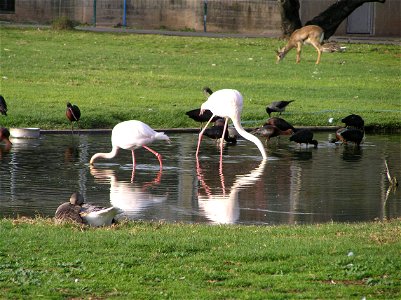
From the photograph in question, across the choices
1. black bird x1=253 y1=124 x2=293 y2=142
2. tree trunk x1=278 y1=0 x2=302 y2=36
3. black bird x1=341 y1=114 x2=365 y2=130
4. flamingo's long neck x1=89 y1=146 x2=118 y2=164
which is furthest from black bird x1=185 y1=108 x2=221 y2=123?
tree trunk x1=278 y1=0 x2=302 y2=36

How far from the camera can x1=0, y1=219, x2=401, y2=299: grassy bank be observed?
25.1 feet

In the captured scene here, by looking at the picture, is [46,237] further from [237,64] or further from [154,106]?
[237,64]

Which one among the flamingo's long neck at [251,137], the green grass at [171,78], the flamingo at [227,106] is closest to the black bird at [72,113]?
the green grass at [171,78]

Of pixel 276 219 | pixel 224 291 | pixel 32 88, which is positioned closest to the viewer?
pixel 224 291

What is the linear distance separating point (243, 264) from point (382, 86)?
19650 millimetres

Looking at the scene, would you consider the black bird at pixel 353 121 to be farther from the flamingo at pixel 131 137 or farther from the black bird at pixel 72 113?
the flamingo at pixel 131 137

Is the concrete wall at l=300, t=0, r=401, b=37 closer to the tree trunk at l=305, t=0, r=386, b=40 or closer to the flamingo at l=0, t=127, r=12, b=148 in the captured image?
the tree trunk at l=305, t=0, r=386, b=40

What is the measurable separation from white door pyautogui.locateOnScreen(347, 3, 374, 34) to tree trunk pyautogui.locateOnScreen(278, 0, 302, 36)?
8.96m

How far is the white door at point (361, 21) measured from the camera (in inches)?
1847

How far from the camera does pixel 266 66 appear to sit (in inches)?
1222

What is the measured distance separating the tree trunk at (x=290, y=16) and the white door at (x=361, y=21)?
8958 millimetres

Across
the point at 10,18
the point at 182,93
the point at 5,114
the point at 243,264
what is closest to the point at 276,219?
the point at 243,264

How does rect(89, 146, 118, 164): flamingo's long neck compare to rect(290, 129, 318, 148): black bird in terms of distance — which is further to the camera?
rect(290, 129, 318, 148): black bird

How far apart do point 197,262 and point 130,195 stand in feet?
13.8
